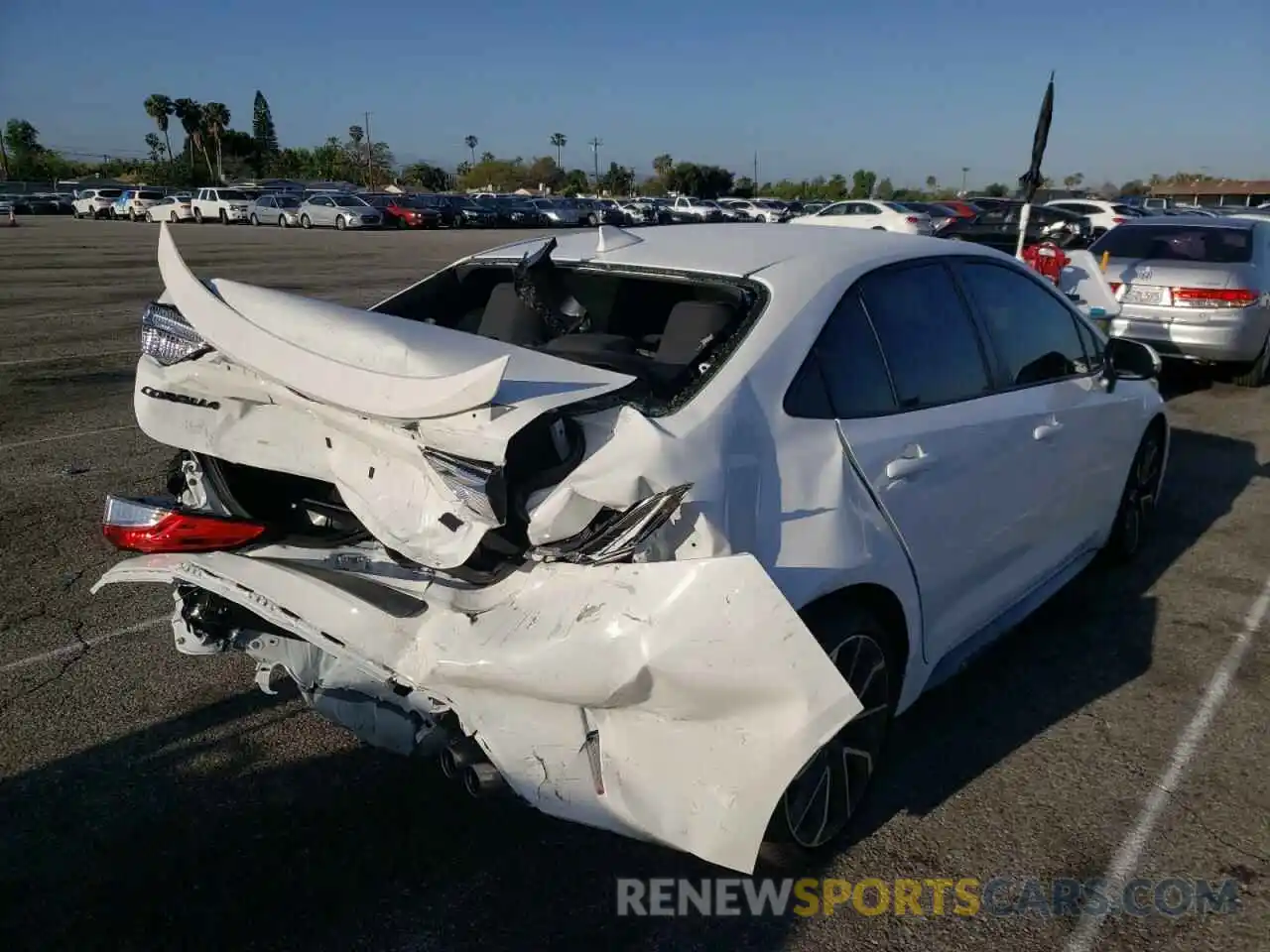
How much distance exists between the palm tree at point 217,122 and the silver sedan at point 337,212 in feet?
163

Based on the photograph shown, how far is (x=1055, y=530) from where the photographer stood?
12.7 ft

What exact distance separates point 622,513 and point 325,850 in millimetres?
1372

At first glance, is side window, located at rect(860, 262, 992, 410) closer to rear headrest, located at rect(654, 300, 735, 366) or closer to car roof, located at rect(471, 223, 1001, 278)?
car roof, located at rect(471, 223, 1001, 278)

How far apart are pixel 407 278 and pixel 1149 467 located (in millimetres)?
15449

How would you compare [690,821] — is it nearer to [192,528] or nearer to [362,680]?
[362,680]

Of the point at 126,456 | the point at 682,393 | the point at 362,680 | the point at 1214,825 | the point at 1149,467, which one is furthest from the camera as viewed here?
the point at 126,456

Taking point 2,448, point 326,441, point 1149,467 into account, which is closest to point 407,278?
point 2,448

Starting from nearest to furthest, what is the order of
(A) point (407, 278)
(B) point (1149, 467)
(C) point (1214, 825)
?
(C) point (1214, 825) < (B) point (1149, 467) < (A) point (407, 278)

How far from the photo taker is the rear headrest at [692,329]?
2896mm

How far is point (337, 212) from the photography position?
4088cm

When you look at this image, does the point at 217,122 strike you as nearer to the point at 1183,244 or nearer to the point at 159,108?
the point at 159,108

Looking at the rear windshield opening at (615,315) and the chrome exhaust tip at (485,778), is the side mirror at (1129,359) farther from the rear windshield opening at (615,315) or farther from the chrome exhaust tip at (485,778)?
the chrome exhaust tip at (485,778)

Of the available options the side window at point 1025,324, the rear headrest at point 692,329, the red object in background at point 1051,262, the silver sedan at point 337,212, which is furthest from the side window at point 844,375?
the silver sedan at point 337,212

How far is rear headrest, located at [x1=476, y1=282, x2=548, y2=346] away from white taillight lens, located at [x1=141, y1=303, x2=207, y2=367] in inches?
38.0
